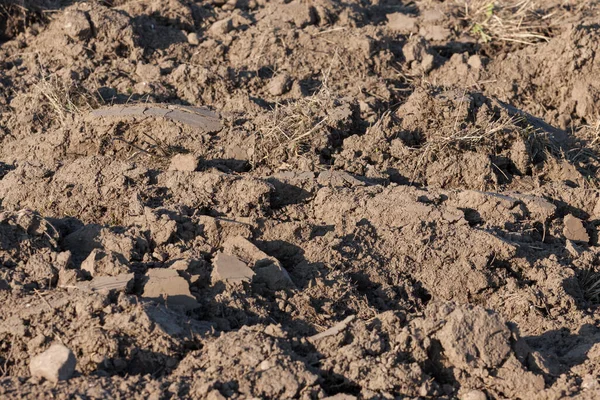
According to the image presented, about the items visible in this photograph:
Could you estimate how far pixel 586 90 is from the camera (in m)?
5.95

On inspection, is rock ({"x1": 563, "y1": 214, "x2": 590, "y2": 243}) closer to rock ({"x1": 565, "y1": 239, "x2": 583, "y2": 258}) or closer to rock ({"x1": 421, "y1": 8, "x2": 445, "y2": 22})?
rock ({"x1": 565, "y1": 239, "x2": 583, "y2": 258})

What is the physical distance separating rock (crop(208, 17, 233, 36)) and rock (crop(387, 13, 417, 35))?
1.13m

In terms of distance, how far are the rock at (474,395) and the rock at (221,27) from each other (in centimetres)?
344

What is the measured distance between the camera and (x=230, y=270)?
12.6ft

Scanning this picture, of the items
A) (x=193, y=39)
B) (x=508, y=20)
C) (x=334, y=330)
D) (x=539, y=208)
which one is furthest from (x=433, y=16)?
(x=334, y=330)

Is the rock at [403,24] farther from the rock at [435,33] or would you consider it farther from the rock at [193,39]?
the rock at [193,39]

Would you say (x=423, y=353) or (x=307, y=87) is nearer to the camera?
(x=423, y=353)

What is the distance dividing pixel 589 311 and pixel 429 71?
2369 mm

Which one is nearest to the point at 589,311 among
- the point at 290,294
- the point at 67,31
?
the point at 290,294

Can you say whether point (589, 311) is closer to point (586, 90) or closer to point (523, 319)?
point (523, 319)

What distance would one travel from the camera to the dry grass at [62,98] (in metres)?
5.19

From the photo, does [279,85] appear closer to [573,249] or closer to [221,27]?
[221,27]

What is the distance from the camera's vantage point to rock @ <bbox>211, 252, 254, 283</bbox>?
3.79 m

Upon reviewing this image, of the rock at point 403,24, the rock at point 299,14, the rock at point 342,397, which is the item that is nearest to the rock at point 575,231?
the rock at point 342,397
